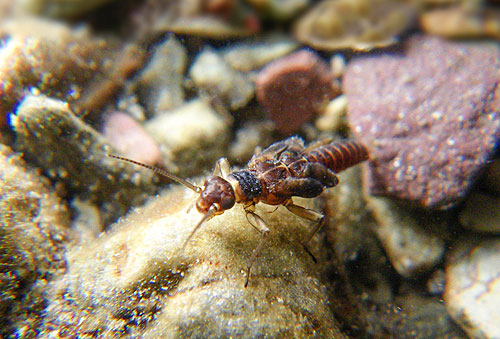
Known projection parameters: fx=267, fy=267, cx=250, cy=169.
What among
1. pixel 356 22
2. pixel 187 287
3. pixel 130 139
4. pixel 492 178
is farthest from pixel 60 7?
pixel 492 178

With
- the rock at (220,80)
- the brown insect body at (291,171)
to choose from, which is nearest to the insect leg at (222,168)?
the brown insect body at (291,171)

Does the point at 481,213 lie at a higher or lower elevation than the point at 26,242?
lower

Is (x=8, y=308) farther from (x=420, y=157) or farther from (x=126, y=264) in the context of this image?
(x=420, y=157)

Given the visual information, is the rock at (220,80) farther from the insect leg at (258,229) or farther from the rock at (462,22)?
the rock at (462,22)

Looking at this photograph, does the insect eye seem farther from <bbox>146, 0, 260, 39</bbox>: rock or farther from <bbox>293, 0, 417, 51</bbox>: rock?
<bbox>293, 0, 417, 51</bbox>: rock

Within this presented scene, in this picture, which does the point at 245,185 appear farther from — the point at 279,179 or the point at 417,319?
the point at 417,319

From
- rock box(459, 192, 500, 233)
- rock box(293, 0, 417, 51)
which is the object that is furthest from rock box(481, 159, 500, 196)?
rock box(293, 0, 417, 51)
